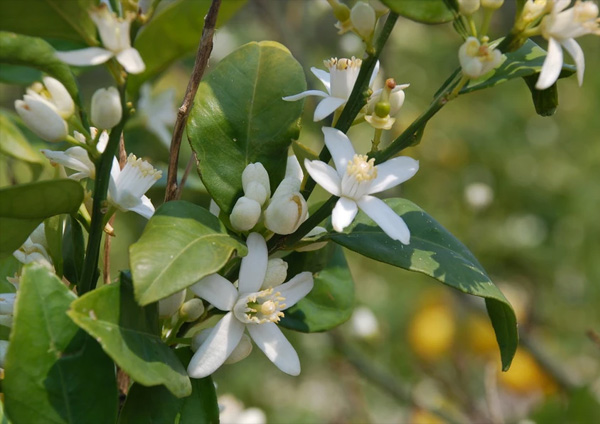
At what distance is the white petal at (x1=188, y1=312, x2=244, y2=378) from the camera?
2.15 ft

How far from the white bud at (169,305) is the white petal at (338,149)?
185 mm

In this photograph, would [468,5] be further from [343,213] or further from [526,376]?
[526,376]

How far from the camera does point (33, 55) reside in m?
0.62

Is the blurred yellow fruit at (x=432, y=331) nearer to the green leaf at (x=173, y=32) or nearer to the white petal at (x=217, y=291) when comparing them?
the green leaf at (x=173, y=32)

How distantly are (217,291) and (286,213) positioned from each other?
93 mm

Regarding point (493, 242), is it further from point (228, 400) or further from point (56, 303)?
point (56, 303)

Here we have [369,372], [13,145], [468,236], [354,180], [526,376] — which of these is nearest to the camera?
[354,180]

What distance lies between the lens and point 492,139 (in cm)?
268

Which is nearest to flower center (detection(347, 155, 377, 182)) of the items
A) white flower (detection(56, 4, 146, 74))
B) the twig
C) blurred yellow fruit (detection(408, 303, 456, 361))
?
white flower (detection(56, 4, 146, 74))

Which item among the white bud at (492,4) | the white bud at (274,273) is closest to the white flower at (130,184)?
the white bud at (274,273)

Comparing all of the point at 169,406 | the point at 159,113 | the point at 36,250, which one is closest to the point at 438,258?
the point at 169,406

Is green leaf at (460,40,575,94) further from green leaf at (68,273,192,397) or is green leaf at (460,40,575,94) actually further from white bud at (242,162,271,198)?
green leaf at (68,273,192,397)

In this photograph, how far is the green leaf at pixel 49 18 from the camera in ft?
1.97

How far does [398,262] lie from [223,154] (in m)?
0.20
